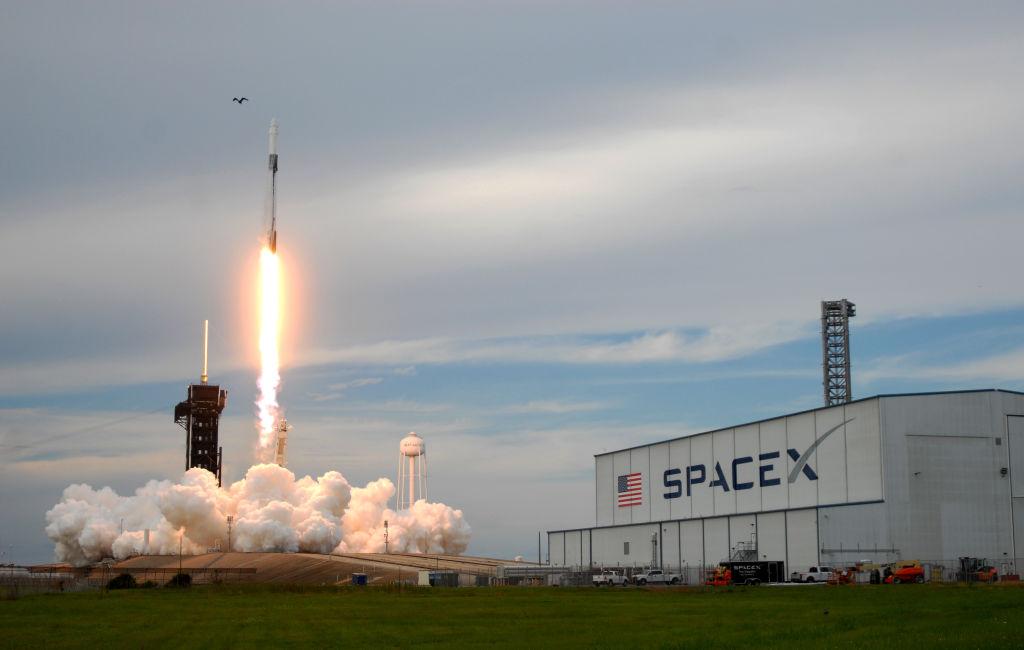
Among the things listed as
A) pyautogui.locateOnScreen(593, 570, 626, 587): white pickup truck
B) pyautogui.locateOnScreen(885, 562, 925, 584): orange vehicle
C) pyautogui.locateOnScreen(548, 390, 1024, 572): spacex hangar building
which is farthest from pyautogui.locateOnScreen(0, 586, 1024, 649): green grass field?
pyautogui.locateOnScreen(593, 570, 626, 587): white pickup truck

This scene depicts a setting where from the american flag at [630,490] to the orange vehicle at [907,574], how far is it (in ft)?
134

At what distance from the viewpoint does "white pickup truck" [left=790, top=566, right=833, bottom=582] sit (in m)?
80.7

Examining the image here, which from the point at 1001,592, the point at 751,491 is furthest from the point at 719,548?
the point at 1001,592

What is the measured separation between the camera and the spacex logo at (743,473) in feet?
299

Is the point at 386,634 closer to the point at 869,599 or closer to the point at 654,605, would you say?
Answer: the point at 654,605

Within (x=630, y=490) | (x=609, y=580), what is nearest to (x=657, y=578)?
(x=609, y=580)

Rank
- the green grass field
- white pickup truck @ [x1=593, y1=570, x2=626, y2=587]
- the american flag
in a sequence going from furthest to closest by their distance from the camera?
the american flag
white pickup truck @ [x1=593, y1=570, x2=626, y2=587]
the green grass field

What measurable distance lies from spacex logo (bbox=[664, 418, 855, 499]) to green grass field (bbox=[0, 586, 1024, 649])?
79.7 feet

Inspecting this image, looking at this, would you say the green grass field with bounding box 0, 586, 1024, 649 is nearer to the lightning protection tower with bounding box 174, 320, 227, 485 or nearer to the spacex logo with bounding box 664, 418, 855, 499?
the spacex logo with bounding box 664, 418, 855, 499

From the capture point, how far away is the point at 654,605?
184ft

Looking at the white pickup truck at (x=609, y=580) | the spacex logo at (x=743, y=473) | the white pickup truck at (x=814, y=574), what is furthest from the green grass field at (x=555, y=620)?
the spacex logo at (x=743, y=473)

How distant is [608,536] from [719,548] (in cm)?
2064

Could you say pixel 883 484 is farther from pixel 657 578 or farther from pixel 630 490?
pixel 630 490

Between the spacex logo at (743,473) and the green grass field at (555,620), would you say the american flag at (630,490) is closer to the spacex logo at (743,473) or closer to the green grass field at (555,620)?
the spacex logo at (743,473)
